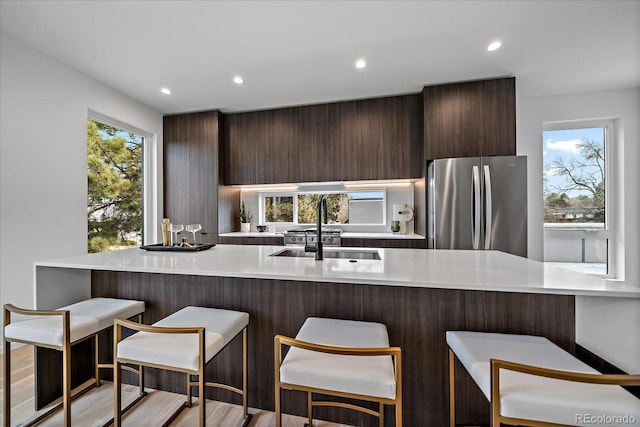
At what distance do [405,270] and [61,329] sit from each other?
1.64 meters

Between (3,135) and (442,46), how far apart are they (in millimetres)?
3809

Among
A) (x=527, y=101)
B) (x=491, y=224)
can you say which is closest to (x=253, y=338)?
(x=491, y=224)

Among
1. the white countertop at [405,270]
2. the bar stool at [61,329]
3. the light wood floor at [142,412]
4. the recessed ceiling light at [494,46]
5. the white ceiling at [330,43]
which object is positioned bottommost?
the light wood floor at [142,412]

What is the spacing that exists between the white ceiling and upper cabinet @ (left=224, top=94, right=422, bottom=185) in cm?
30

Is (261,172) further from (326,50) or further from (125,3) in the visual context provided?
(125,3)

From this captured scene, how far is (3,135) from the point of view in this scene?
7.39 feet

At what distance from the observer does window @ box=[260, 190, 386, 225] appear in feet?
12.9

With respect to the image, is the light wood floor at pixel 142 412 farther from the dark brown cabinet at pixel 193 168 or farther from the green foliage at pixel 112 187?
the dark brown cabinet at pixel 193 168

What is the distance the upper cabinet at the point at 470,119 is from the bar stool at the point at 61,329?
10.5ft

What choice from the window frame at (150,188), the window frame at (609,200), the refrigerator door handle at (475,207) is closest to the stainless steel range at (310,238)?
the refrigerator door handle at (475,207)

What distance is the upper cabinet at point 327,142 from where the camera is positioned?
3.45 m

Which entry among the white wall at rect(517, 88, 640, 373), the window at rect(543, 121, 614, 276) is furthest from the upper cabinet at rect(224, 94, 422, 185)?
the window at rect(543, 121, 614, 276)

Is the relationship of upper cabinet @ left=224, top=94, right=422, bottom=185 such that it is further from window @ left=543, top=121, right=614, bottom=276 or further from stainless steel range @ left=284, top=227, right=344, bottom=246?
window @ left=543, top=121, right=614, bottom=276

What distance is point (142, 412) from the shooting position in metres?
1.52
